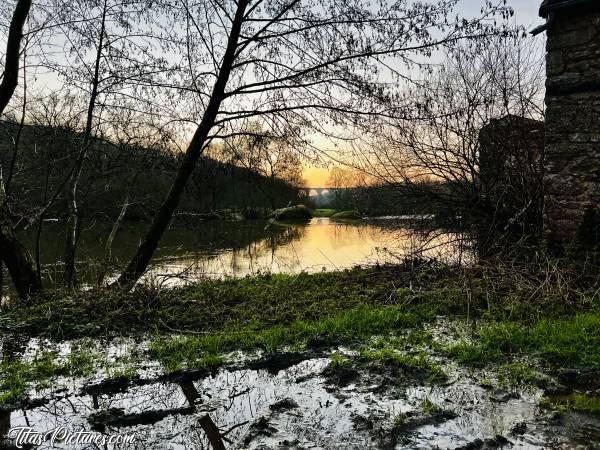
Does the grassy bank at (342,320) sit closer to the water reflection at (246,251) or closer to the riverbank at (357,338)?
the riverbank at (357,338)

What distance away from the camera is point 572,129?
6383 mm

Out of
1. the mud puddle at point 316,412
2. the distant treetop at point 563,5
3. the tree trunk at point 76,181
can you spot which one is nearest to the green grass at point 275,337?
the mud puddle at point 316,412

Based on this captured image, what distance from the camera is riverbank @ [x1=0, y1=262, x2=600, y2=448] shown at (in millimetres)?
3465

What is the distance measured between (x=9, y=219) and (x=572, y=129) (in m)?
8.36

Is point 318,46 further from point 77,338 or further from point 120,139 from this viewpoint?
point 77,338

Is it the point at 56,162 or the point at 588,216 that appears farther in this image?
the point at 56,162

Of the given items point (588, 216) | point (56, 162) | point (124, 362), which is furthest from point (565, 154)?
point (56, 162)

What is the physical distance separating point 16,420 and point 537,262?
19.8ft

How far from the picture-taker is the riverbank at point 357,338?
346cm

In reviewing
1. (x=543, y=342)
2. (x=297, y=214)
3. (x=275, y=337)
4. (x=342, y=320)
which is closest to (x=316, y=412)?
(x=275, y=337)

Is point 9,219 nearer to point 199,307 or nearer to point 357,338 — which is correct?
point 199,307

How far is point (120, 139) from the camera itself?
791 centimetres

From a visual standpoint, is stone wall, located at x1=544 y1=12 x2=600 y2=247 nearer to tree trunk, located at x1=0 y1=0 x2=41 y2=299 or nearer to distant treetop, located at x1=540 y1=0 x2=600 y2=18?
distant treetop, located at x1=540 y1=0 x2=600 y2=18

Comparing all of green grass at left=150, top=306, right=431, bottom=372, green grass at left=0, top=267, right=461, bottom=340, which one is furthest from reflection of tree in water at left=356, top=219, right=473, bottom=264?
green grass at left=150, top=306, right=431, bottom=372
